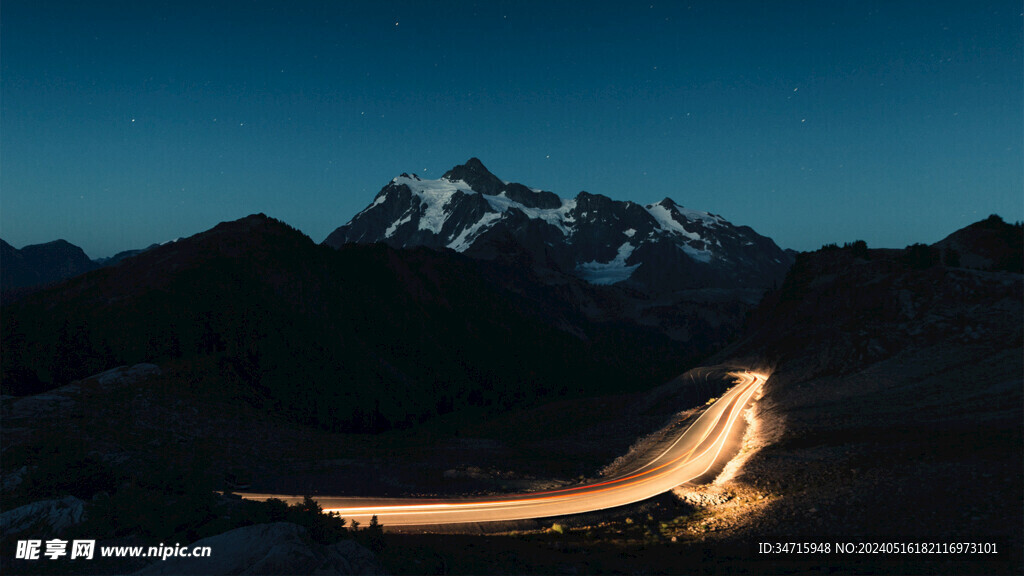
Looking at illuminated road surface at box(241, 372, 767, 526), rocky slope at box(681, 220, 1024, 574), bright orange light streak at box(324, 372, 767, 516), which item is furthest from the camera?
bright orange light streak at box(324, 372, 767, 516)

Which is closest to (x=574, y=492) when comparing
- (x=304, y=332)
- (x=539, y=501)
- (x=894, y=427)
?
(x=539, y=501)

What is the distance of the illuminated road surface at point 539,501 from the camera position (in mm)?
24000

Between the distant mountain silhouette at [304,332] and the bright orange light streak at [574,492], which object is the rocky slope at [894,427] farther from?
the distant mountain silhouette at [304,332]

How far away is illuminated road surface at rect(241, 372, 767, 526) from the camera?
24000mm

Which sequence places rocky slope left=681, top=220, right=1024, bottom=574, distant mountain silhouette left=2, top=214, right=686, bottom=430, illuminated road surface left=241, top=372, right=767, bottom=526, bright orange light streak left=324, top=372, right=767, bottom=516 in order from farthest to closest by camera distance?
1. distant mountain silhouette left=2, top=214, right=686, bottom=430
2. bright orange light streak left=324, top=372, right=767, bottom=516
3. illuminated road surface left=241, top=372, right=767, bottom=526
4. rocky slope left=681, top=220, right=1024, bottom=574

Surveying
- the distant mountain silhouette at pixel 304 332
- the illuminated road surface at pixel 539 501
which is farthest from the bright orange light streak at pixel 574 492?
the distant mountain silhouette at pixel 304 332

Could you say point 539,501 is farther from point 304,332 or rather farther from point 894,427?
point 304,332

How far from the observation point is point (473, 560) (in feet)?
52.9

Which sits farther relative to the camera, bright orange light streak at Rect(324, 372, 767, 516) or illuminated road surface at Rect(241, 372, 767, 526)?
bright orange light streak at Rect(324, 372, 767, 516)

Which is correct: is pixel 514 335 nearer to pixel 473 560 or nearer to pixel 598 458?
pixel 598 458

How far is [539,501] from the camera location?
26344 mm

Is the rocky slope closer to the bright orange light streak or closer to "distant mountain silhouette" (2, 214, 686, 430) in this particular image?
the bright orange light streak

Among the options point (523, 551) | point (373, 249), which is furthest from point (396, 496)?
point (373, 249)

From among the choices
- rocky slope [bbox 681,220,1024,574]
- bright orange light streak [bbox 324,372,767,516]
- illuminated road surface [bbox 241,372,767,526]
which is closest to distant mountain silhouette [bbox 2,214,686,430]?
illuminated road surface [bbox 241,372,767,526]
